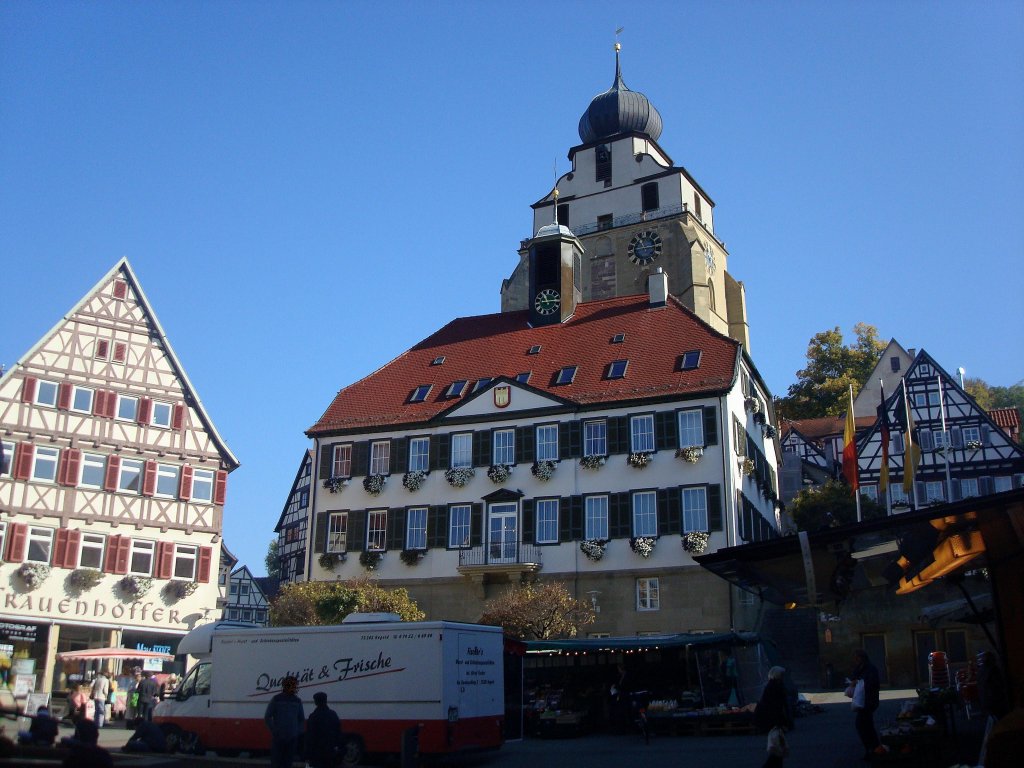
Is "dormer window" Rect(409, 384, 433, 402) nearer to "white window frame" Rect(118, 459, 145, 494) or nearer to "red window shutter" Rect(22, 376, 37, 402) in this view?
"white window frame" Rect(118, 459, 145, 494)

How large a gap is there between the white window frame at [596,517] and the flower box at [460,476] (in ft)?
15.1

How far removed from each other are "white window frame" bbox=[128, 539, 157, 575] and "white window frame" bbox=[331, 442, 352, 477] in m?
7.16

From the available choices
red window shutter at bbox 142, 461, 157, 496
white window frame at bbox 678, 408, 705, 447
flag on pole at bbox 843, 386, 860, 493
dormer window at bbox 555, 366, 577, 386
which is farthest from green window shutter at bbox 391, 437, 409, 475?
flag on pole at bbox 843, 386, 860, 493

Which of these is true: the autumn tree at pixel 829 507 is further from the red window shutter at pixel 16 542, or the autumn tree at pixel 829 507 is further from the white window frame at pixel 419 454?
the red window shutter at pixel 16 542

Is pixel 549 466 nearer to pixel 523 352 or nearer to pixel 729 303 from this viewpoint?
pixel 523 352

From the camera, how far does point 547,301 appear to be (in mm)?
47281

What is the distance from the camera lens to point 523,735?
85.8 feet

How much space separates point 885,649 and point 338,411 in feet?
73.4

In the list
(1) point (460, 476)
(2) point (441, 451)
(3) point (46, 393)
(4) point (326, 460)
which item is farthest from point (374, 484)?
(3) point (46, 393)

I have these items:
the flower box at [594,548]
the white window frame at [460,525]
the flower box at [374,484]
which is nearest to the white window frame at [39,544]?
the flower box at [374,484]

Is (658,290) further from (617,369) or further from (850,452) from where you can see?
(850,452)

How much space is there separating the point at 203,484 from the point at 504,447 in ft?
39.1

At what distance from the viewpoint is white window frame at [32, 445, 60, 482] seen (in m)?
38.4

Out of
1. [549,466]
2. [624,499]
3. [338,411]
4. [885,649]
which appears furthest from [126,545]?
[885,649]
